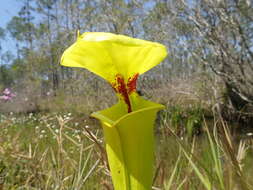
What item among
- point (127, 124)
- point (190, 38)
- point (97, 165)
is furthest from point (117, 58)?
point (190, 38)

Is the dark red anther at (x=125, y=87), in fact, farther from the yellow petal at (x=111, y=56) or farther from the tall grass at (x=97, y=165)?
the tall grass at (x=97, y=165)

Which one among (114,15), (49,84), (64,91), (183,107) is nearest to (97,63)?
(183,107)

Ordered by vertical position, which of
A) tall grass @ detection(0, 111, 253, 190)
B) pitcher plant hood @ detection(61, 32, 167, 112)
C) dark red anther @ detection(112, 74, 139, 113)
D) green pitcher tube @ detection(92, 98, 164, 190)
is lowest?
tall grass @ detection(0, 111, 253, 190)

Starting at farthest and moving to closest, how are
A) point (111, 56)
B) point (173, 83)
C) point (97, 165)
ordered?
1. point (173, 83)
2. point (97, 165)
3. point (111, 56)

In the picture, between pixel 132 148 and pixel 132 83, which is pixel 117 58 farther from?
pixel 132 148

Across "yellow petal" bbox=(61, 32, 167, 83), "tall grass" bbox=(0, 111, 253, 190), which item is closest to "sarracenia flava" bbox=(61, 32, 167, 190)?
"yellow petal" bbox=(61, 32, 167, 83)

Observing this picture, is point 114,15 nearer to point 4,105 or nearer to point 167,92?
point 167,92

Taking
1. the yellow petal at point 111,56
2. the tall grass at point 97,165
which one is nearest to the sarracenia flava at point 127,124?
the yellow petal at point 111,56

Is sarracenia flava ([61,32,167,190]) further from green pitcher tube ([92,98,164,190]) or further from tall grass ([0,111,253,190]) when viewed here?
tall grass ([0,111,253,190])
